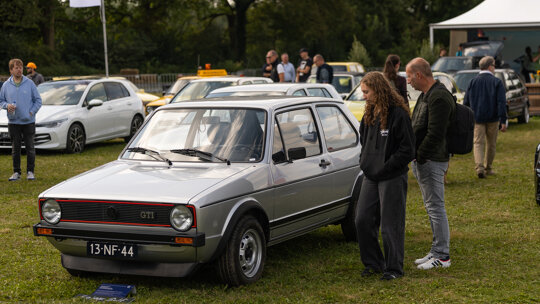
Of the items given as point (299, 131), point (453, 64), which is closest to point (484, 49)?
point (453, 64)

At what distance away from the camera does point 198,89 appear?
17516mm

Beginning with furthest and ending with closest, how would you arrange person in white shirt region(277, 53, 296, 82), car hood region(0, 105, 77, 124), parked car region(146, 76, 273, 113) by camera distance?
person in white shirt region(277, 53, 296, 82)
parked car region(146, 76, 273, 113)
car hood region(0, 105, 77, 124)

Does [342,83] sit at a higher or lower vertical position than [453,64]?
lower

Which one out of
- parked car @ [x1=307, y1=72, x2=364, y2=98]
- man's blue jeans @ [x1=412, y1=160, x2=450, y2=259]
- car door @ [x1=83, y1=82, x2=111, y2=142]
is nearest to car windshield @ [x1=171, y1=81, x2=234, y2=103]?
car door @ [x1=83, y1=82, x2=111, y2=142]

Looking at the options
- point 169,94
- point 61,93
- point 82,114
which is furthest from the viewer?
point 169,94

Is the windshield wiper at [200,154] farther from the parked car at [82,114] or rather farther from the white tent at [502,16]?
the white tent at [502,16]

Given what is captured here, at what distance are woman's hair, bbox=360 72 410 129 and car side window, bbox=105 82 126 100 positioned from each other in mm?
12855

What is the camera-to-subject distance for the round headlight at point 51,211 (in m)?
6.29

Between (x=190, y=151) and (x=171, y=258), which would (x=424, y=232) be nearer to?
(x=190, y=151)

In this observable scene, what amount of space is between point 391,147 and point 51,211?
2831mm

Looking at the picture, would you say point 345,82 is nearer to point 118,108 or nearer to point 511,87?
point 511,87

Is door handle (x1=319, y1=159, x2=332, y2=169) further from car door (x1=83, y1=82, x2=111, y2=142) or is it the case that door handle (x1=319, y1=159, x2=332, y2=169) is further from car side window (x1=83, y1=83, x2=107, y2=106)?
car side window (x1=83, y1=83, x2=107, y2=106)

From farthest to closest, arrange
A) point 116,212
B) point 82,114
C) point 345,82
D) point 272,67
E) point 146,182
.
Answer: point 345,82 < point 272,67 < point 82,114 < point 146,182 < point 116,212

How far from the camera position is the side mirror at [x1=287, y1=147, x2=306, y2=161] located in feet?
22.5
